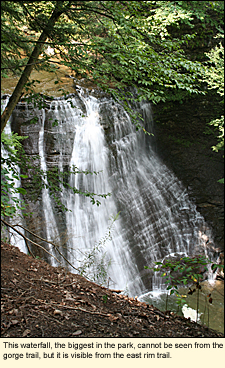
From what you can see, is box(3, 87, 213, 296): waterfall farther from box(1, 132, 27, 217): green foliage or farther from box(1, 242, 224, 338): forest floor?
box(1, 242, 224, 338): forest floor

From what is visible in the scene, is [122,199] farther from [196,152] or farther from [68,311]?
[68,311]

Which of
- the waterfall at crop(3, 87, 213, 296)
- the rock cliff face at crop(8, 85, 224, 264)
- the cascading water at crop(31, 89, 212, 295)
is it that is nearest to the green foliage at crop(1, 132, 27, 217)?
the waterfall at crop(3, 87, 213, 296)

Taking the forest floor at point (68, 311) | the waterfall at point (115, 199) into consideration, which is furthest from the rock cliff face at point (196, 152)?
the forest floor at point (68, 311)

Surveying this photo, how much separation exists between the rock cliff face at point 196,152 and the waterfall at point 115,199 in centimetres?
41

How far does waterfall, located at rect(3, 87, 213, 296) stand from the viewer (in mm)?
6578

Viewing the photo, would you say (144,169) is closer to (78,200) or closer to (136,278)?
(78,200)

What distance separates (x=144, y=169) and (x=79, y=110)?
3.20 m

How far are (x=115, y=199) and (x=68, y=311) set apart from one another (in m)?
5.22

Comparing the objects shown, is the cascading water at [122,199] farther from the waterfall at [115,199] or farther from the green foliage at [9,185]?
the green foliage at [9,185]

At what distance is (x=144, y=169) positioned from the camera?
895cm

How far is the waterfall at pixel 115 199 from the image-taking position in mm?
6578

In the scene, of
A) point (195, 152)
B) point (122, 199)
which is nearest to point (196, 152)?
point (195, 152)

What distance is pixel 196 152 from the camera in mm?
9742
